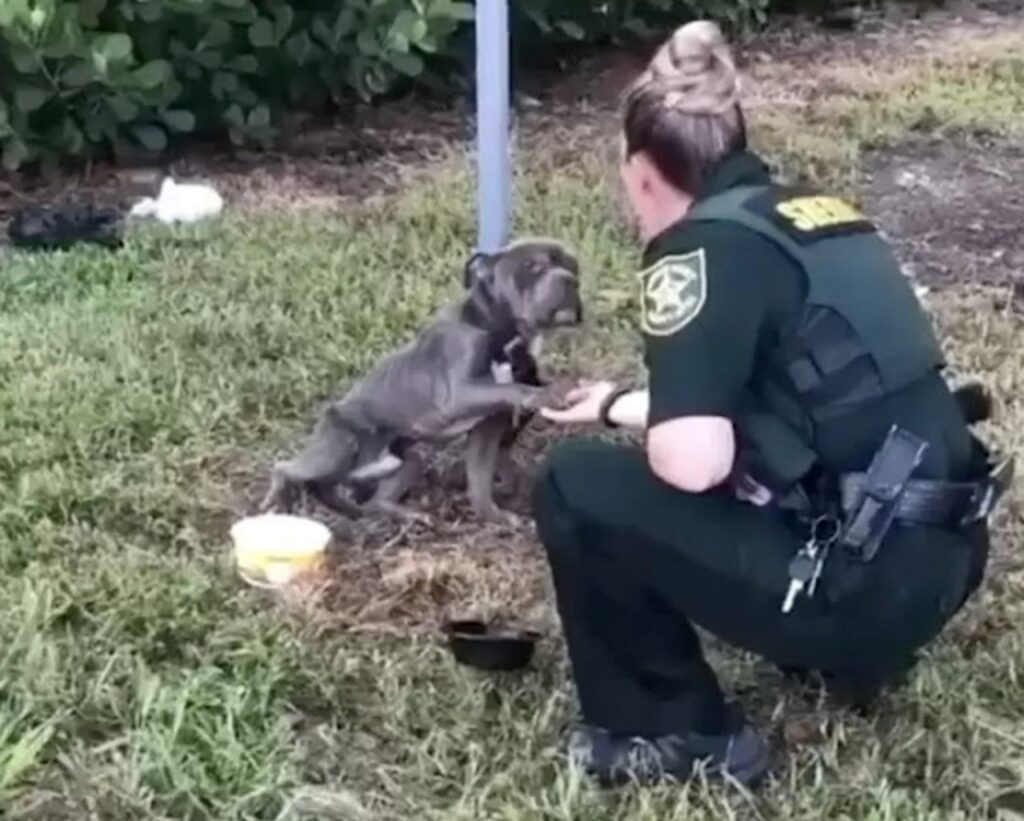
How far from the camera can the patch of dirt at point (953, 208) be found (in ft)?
22.3

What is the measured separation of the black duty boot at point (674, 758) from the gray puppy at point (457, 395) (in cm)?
100

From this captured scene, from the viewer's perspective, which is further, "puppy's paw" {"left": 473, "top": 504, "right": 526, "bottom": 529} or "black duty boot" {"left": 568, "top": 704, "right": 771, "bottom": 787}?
"puppy's paw" {"left": 473, "top": 504, "right": 526, "bottom": 529}

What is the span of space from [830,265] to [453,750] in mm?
1083

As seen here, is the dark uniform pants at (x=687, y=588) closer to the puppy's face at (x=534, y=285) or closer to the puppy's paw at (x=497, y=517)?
the puppy's face at (x=534, y=285)

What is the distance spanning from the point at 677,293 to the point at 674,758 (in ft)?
2.73

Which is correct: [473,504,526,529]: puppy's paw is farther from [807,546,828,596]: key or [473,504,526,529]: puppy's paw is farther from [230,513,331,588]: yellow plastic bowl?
[807,546,828,596]: key

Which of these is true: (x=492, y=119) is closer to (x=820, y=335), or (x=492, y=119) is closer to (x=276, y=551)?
(x=276, y=551)

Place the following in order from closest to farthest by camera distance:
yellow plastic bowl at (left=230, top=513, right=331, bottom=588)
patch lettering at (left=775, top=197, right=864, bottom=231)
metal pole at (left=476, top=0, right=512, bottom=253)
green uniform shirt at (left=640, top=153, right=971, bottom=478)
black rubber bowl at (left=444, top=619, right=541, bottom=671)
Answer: green uniform shirt at (left=640, top=153, right=971, bottom=478), patch lettering at (left=775, top=197, right=864, bottom=231), black rubber bowl at (left=444, top=619, right=541, bottom=671), yellow plastic bowl at (left=230, top=513, right=331, bottom=588), metal pole at (left=476, top=0, right=512, bottom=253)

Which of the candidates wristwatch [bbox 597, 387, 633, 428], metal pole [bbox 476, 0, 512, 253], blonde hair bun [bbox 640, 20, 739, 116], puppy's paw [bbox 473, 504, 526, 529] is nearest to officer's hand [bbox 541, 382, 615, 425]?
wristwatch [bbox 597, 387, 633, 428]

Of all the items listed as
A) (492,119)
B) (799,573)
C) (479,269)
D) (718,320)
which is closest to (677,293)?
(718,320)

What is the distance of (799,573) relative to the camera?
3.38 meters

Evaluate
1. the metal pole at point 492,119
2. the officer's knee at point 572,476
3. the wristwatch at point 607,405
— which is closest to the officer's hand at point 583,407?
the wristwatch at point 607,405

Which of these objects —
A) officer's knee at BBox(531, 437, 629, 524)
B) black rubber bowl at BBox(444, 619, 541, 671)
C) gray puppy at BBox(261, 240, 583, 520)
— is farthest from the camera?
gray puppy at BBox(261, 240, 583, 520)

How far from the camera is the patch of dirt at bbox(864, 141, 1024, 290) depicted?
22.3ft
